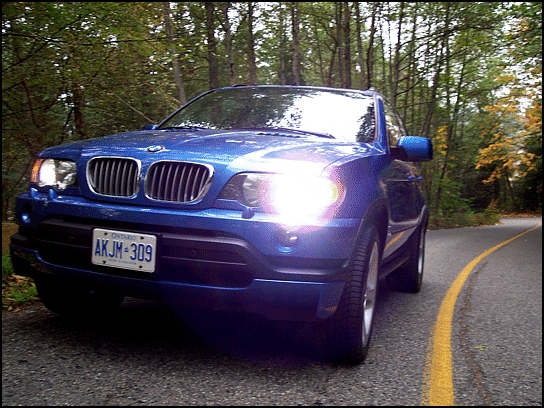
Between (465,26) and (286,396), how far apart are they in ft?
53.8

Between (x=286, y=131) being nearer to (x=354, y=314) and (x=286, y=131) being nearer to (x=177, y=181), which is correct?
(x=177, y=181)

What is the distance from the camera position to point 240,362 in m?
2.94

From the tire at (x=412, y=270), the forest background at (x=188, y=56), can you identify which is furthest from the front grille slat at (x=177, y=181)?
the forest background at (x=188, y=56)

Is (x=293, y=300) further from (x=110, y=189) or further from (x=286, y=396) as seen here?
(x=110, y=189)

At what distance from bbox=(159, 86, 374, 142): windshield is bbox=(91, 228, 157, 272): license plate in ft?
4.66

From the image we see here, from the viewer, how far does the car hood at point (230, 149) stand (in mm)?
2785

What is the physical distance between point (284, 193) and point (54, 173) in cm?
136

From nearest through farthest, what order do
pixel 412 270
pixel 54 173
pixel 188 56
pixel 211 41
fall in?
1. pixel 54 173
2. pixel 412 270
3. pixel 188 56
4. pixel 211 41

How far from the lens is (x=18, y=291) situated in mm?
4359

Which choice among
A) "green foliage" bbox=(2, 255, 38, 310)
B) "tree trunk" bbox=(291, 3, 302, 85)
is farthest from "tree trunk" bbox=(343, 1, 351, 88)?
"green foliage" bbox=(2, 255, 38, 310)

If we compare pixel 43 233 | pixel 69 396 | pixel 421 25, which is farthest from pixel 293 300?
pixel 421 25

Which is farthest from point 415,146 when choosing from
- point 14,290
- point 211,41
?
point 211,41

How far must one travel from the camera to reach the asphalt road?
251 centimetres

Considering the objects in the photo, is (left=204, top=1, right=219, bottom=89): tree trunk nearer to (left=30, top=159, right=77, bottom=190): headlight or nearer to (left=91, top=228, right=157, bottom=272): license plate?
(left=30, top=159, right=77, bottom=190): headlight
